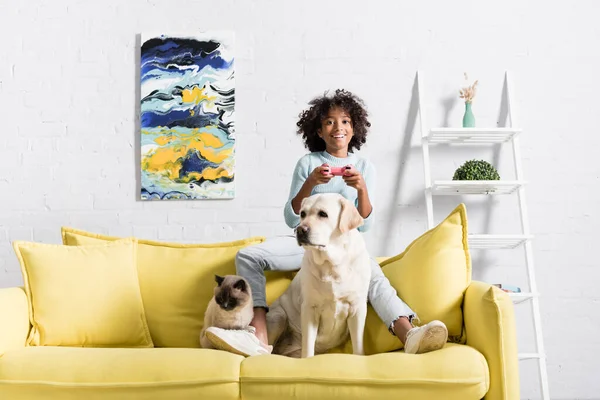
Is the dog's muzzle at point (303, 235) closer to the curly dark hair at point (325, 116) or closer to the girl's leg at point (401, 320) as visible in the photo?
the girl's leg at point (401, 320)

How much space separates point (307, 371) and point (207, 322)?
0.53 metres

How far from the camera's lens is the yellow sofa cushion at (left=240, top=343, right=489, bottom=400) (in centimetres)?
171

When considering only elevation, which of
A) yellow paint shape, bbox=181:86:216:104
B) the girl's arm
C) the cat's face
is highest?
yellow paint shape, bbox=181:86:216:104

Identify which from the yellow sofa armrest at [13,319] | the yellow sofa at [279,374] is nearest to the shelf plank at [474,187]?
the yellow sofa at [279,374]

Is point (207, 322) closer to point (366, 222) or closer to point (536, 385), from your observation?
point (366, 222)

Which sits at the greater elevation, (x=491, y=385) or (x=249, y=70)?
(x=249, y=70)

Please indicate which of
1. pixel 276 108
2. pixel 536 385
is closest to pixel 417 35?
pixel 276 108

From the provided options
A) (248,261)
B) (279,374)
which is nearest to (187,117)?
(248,261)

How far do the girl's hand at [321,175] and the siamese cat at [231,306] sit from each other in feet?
1.44

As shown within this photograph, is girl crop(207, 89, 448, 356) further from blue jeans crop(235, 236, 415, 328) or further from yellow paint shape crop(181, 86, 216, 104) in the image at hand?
yellow paint shape crop(181, 86, 216, 104)

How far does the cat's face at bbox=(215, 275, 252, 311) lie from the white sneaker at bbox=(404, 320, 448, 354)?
58 cm

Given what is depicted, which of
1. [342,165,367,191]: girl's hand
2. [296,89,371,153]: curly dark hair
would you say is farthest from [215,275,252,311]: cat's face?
[296,89,371,153]: curly dark hair

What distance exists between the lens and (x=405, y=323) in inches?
79.7

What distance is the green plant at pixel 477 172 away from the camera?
291 centimetres
